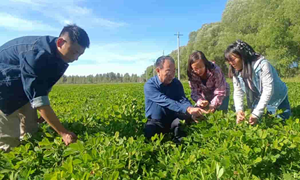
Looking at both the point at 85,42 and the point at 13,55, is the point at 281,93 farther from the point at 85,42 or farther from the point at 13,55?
the point at 13,55

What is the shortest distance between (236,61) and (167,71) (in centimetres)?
98

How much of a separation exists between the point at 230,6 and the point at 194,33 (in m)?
21.1

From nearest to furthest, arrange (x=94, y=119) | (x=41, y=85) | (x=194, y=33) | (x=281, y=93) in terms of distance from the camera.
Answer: (x=41, y=85) < (x=94, y=119) < (x=281, y=93) < (x=194, y=33)

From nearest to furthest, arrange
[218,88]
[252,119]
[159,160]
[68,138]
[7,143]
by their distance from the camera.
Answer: [159,160]
[68,138]
[252,119]
[7,143]
[218,88]

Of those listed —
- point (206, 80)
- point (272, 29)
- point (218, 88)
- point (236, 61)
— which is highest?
point (272, 29)

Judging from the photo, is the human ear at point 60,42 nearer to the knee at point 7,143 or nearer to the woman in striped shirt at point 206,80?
the knee at point 7,143

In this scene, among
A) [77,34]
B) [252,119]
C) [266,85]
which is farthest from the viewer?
[266,85]

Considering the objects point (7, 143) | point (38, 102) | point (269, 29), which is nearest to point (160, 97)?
point (38, 102)

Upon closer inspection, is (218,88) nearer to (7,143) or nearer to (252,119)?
(252,119)

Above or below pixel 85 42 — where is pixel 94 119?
below

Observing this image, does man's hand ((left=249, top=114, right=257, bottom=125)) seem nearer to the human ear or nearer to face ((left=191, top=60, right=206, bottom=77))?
face ((left=191, top=60, right=206, bottom=77))

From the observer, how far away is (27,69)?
2.39 m

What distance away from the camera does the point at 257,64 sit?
3.33m

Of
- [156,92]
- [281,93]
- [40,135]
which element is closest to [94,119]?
[40,135]
